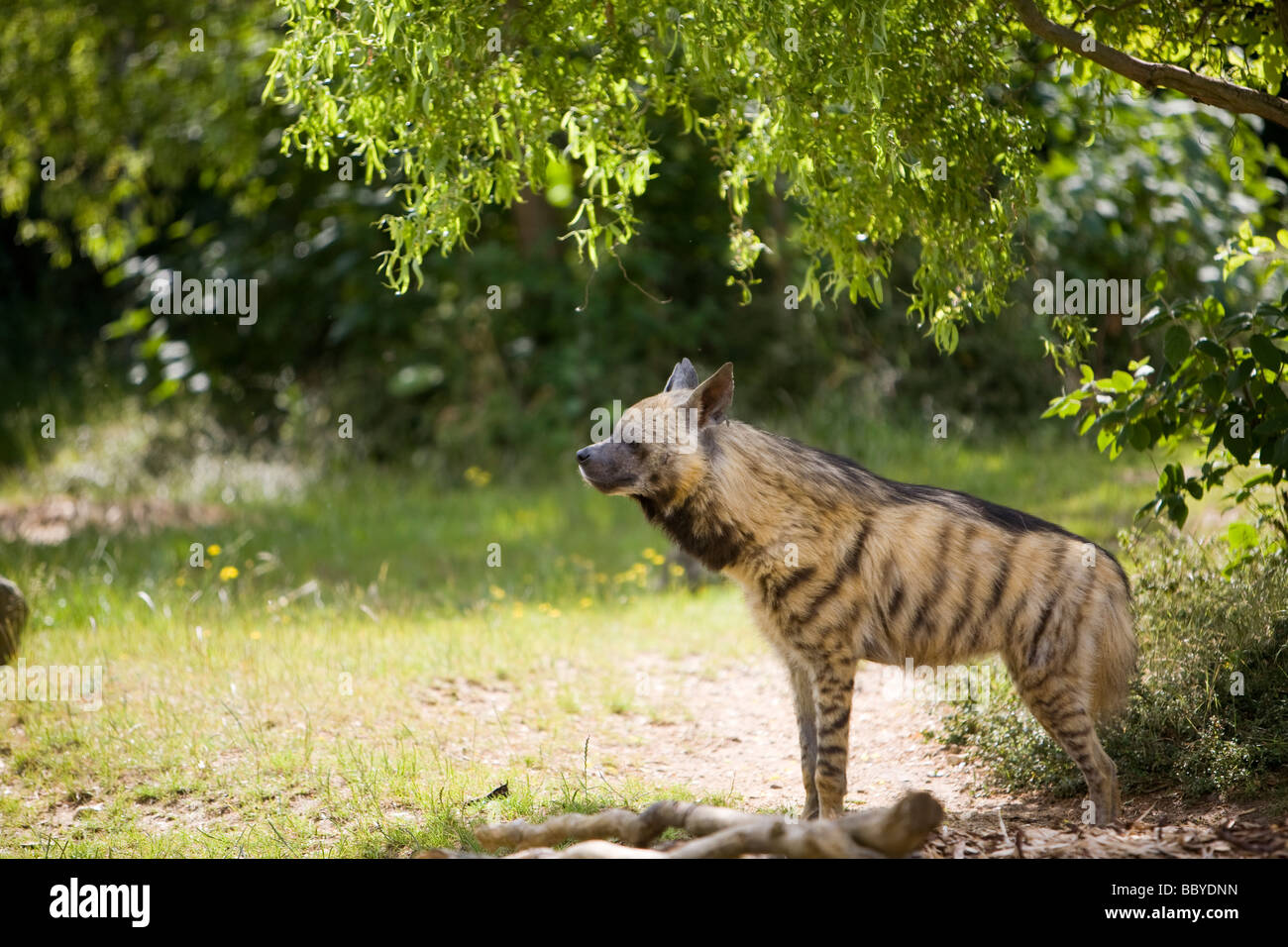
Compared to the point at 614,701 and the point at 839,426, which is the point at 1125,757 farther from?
the point at 839,426

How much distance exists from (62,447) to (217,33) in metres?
4.82

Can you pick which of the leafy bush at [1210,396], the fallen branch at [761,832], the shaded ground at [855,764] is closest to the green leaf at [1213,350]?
the leafy bush at [1210,396]

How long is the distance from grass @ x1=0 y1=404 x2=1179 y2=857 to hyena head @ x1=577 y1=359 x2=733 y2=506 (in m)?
1.32

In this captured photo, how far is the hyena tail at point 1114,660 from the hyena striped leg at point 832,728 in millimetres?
1044

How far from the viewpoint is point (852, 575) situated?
4.89 meters

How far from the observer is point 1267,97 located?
193 inches

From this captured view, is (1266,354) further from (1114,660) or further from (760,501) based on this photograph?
(760,501)

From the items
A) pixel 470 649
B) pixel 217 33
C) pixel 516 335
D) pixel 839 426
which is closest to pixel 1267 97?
pixel 470 649

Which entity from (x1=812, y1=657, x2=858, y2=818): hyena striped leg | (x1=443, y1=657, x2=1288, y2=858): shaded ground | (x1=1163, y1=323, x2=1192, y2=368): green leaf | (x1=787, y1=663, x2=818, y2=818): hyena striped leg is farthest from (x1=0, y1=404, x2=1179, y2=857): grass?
(x1=1163, y1=323, x2=1192, y2=368): green leaf

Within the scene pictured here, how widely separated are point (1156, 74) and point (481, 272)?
8793 mm

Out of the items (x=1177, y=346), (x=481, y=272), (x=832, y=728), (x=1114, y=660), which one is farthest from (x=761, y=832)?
(x=481, y=272)

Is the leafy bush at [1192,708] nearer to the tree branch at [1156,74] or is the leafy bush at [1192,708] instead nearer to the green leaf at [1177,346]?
the green leaf at [1177,346]

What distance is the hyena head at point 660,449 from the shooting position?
15.7ft
